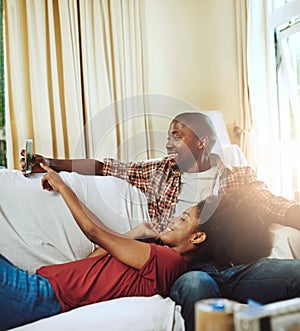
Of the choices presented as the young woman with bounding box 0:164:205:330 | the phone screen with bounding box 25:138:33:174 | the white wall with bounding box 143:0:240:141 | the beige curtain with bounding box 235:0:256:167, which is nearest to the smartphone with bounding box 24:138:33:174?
the phone screen with bounding box 25:138:33:174

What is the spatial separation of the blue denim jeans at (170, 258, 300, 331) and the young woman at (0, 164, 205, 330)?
0.07 meters

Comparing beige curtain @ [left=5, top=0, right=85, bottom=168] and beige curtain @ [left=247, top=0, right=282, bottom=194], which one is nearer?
beige curtain @ [left=5, top=0, right=85, bottom=168]

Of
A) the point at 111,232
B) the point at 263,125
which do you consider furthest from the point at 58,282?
the point at 263,125

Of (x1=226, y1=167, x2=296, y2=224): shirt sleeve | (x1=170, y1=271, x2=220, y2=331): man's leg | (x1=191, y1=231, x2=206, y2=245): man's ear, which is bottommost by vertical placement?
(x1=170, y1=271, x2=220, y2=331): man's leg

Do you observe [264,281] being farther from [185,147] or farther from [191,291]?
[185,147]

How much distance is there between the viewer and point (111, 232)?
176cm

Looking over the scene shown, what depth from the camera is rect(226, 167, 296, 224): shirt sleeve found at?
1789 millimetres

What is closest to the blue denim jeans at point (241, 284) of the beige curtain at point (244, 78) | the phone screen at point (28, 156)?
the phone screen at point (28, 156)

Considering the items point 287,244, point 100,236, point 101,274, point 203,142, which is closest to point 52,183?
point 100,236

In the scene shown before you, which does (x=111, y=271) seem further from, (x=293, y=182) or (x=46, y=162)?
(x=293, y=182)

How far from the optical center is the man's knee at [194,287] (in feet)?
4.90

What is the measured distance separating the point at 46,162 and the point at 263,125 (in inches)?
54.4

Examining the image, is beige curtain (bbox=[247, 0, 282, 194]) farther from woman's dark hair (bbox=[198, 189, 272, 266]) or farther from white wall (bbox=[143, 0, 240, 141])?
woman's dark hair (bbox=[198, 189, 272, 266])

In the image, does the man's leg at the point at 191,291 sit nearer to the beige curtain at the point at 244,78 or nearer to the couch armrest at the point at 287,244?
the couch armrest at the point at 287,244
